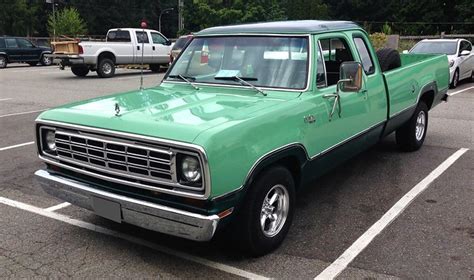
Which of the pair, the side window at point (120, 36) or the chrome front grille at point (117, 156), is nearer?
the chrome front grille at point (117, 156)

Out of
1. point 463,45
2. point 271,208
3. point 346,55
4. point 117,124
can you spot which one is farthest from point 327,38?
point 463,45

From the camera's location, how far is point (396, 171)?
20.0ft

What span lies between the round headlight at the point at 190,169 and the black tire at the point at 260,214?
1.64 ft

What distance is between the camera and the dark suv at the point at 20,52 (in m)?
26.9

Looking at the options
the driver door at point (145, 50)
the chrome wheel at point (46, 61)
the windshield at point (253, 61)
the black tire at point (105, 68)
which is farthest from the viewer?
the chrome wheel at point (46, 61)

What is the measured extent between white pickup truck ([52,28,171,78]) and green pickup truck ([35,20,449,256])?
13.8 metres

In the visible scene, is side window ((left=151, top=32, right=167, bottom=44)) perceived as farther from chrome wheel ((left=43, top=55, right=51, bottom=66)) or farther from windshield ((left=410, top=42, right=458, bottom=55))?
windshield ((left=410, top=42, right=458, bottom=55))

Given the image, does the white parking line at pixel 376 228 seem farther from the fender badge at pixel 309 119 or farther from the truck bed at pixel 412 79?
the fender badge at pixel 309 119

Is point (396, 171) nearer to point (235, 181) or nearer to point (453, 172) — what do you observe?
point (453, 172)

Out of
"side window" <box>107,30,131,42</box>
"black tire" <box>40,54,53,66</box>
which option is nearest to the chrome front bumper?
"side window" <box>107,30,131,42</box>

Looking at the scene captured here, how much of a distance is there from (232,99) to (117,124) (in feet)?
3.56

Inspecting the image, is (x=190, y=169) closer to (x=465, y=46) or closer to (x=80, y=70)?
(x=465, y=46)

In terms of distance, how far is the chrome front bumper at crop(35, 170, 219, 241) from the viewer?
125 inches

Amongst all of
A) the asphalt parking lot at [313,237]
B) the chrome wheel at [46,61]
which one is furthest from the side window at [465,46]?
the chrome wheel at [46,61]
